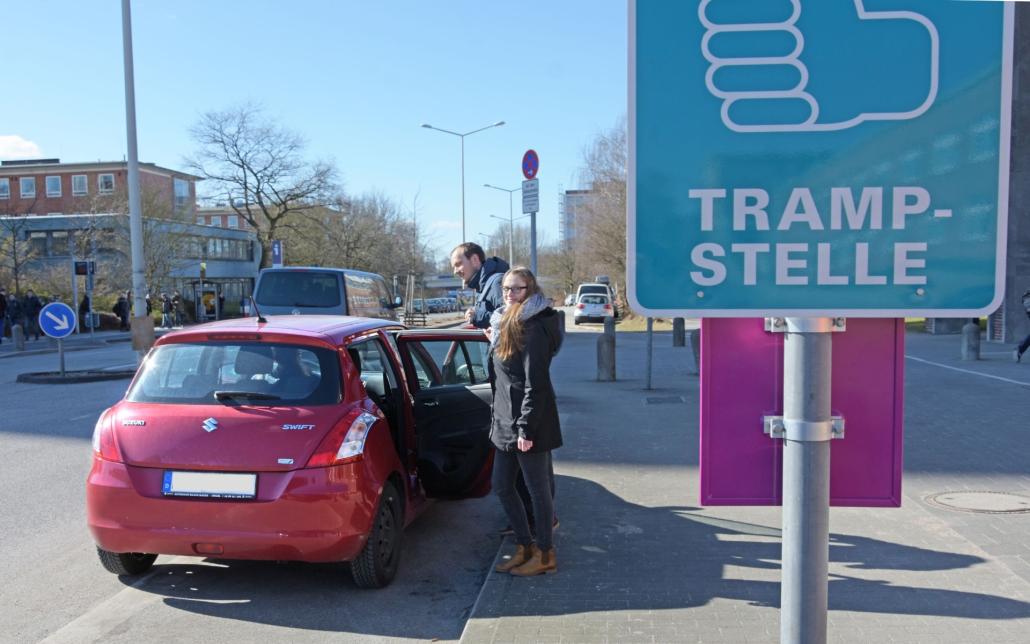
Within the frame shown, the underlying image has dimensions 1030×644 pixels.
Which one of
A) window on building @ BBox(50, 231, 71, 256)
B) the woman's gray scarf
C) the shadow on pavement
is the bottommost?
the shadow on pavement

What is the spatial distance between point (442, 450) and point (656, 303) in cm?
436

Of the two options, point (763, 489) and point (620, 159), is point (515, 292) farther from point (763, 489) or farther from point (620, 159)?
point (620, 159)

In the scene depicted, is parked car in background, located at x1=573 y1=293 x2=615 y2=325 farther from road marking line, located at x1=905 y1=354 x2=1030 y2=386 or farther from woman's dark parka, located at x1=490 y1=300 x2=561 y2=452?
woman's dark parka, located at x1=490 y1=300 x2=561 y2=452

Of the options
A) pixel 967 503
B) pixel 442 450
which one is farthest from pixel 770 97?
pixel 967 503

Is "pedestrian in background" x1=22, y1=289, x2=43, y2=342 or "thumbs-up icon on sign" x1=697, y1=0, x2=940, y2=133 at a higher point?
"thumbs-up icon on sign" x1=697, y1=0, x2=940, y2=133

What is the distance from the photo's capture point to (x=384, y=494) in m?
5.19

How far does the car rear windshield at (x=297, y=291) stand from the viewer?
16.1 metres

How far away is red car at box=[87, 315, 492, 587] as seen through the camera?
4.74 m

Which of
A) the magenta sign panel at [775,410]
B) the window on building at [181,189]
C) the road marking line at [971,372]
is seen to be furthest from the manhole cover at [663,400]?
the window on building at [181,189]

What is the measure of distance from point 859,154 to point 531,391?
341 centimetres

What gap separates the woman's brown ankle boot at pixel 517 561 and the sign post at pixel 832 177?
3.59m

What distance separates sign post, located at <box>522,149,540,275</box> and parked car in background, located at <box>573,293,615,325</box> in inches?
1070

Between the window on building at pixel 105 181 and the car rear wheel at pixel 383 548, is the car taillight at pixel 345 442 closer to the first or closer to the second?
the car rear wheel at pixel 383 548

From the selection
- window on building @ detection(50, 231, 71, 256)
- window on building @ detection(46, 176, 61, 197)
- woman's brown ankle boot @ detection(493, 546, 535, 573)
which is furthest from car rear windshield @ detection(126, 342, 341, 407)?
window on building @ detection(46, 176, 61, 197)
